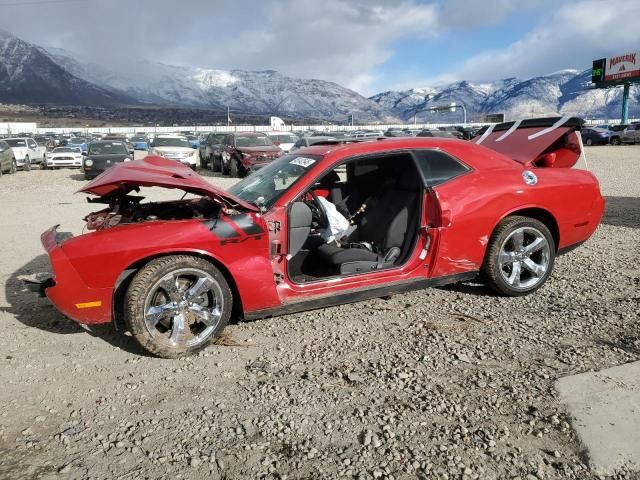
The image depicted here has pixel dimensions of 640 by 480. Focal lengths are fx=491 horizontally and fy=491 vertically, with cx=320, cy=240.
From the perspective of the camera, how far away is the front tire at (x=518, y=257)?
438 centimetres

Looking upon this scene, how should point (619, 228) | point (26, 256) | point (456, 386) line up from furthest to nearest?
point (619, 228) → point (26, 256) → point (456, 386)

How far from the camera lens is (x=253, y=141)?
18188 mm

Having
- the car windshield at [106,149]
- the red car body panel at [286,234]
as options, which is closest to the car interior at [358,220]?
the red car body panel at [286,234]

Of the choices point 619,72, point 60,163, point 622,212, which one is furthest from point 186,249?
point 619,72

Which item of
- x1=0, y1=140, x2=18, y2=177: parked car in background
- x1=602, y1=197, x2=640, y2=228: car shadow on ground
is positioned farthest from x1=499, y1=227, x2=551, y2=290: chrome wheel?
x1=0, y1=140, x2=18, y2=177: parked car in background

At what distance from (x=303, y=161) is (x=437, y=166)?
3.89 ft

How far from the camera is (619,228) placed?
7320 millimetres

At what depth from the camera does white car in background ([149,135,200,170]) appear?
1886 centimetres

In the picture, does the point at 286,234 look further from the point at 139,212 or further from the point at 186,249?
the point at 139,212

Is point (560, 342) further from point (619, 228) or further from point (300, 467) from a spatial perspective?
point (619, 228)

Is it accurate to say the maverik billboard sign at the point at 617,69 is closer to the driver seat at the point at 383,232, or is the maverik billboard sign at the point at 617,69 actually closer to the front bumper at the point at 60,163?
the front bumper at the point at 60,163

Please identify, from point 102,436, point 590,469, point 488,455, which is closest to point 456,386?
point 488,455

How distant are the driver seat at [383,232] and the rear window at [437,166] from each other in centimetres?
17

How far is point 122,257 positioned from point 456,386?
233 centimetres
